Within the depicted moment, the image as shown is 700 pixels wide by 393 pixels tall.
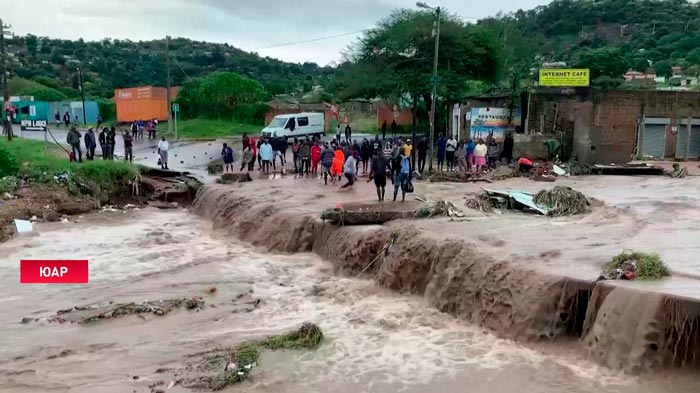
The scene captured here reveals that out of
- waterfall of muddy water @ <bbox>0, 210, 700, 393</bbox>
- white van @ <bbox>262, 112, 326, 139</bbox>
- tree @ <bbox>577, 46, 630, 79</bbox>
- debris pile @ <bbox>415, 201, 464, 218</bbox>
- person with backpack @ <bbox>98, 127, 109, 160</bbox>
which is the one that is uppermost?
tree @ <bbox>577, 46, 630, 79</bbox>

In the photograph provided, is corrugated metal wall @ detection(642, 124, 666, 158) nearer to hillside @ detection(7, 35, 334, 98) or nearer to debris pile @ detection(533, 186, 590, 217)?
debris pile @ detection(533, 186, 590, 217)

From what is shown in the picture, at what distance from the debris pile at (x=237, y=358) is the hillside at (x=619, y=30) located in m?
40.8

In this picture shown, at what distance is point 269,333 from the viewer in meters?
10.3

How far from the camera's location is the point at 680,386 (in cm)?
757

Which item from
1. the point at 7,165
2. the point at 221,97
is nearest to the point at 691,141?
the point at 7,165

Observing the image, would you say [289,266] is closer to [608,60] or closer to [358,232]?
[358,232]

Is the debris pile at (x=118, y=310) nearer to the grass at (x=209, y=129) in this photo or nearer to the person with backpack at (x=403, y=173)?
the person with backpack at (x=403, y=173)

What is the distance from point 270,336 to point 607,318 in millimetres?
4796

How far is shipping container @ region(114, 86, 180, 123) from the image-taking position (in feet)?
152

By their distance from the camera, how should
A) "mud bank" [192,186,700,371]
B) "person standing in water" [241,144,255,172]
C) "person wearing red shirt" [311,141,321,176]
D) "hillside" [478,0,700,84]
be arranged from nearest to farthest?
"mud bank" [192,186,700,371] → "person wearing red shirt" [311,141,321,176] → "person standing in water" [241,144,255,172] → "hillside" [478,0,700,84]

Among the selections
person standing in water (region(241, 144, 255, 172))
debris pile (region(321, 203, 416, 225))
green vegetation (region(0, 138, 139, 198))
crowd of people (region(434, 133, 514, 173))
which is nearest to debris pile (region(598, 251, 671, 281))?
debris pile (region(321, 203, 416, 225))

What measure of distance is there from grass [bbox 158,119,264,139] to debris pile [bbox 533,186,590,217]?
24690 mm

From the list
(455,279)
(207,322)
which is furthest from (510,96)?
(207,322)

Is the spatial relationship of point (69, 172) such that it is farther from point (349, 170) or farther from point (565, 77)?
point (565, 77)
